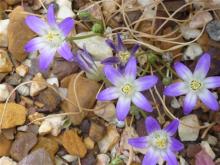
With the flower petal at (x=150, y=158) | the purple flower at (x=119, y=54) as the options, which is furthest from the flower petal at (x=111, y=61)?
the flower petal at (x=150, y=158)

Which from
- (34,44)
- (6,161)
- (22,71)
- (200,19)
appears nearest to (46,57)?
(34,44)

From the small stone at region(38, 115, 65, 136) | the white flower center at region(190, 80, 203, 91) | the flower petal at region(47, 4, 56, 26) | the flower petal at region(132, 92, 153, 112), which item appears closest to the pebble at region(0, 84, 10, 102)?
the small stone at region(38, 115, 65, 136)

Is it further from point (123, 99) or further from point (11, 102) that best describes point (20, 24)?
point (123, 99)

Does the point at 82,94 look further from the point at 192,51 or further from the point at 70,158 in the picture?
the point at 192,51

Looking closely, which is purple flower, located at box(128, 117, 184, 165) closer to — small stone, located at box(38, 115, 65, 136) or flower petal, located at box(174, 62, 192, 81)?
flower petal, located at box(174, 62, 192, 81)

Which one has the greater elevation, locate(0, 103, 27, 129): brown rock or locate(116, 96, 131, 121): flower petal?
locate(116, 96, 131, 121): flower petal

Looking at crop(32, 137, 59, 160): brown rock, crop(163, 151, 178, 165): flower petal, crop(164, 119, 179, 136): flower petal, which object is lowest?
crop(32, 137, 59, 160): brown rock

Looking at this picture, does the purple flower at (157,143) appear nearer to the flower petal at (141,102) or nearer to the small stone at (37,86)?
the flower petal at (141,102)

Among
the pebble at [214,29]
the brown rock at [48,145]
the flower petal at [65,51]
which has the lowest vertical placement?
the brown rock at [48,145]
